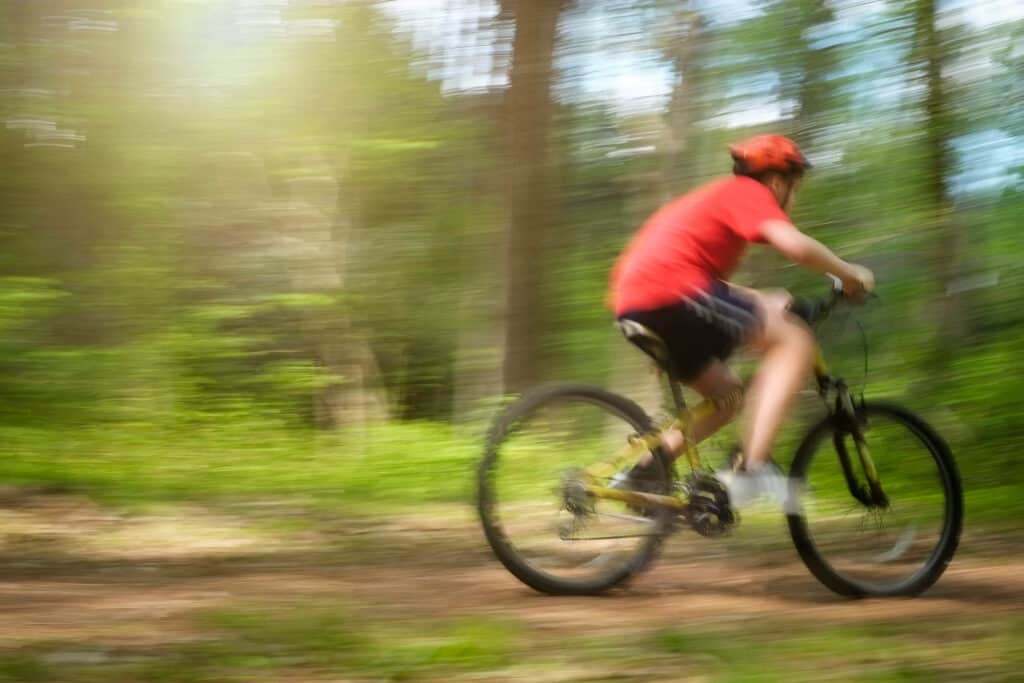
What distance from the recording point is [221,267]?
385 inches

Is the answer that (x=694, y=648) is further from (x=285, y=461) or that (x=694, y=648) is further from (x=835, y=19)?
(x=835, y=19)

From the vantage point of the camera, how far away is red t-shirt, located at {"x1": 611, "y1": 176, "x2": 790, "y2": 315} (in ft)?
13.7

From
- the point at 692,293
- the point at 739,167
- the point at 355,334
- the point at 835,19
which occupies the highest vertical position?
the point at 835,19

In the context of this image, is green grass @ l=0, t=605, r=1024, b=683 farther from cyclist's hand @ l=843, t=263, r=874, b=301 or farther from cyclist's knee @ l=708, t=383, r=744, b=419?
cyclist's hand @ l=843, t=263, r=874, b=301

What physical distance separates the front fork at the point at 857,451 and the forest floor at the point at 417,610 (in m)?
0.41

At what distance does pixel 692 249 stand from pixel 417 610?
5.45 ft

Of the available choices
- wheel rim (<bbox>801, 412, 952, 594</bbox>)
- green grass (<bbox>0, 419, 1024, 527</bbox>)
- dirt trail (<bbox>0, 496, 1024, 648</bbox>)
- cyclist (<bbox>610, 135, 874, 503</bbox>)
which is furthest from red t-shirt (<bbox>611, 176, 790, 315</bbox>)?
green grass (<bbox>0, 419, 1024, 527</bbox>)

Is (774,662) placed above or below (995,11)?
below

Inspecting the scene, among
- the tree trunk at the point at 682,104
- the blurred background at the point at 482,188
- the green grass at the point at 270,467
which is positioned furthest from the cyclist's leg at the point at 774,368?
the tree trunk at the point at 682,104

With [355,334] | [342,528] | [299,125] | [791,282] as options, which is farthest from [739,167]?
[355,334]

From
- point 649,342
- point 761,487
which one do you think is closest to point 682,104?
point 649,342

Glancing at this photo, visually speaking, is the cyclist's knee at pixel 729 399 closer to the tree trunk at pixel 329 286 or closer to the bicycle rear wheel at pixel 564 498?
the bicycle rear wheel at pixel 564 498

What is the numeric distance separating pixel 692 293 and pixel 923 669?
1.57 m

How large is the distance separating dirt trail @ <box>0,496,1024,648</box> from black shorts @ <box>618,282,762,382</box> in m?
0.97
